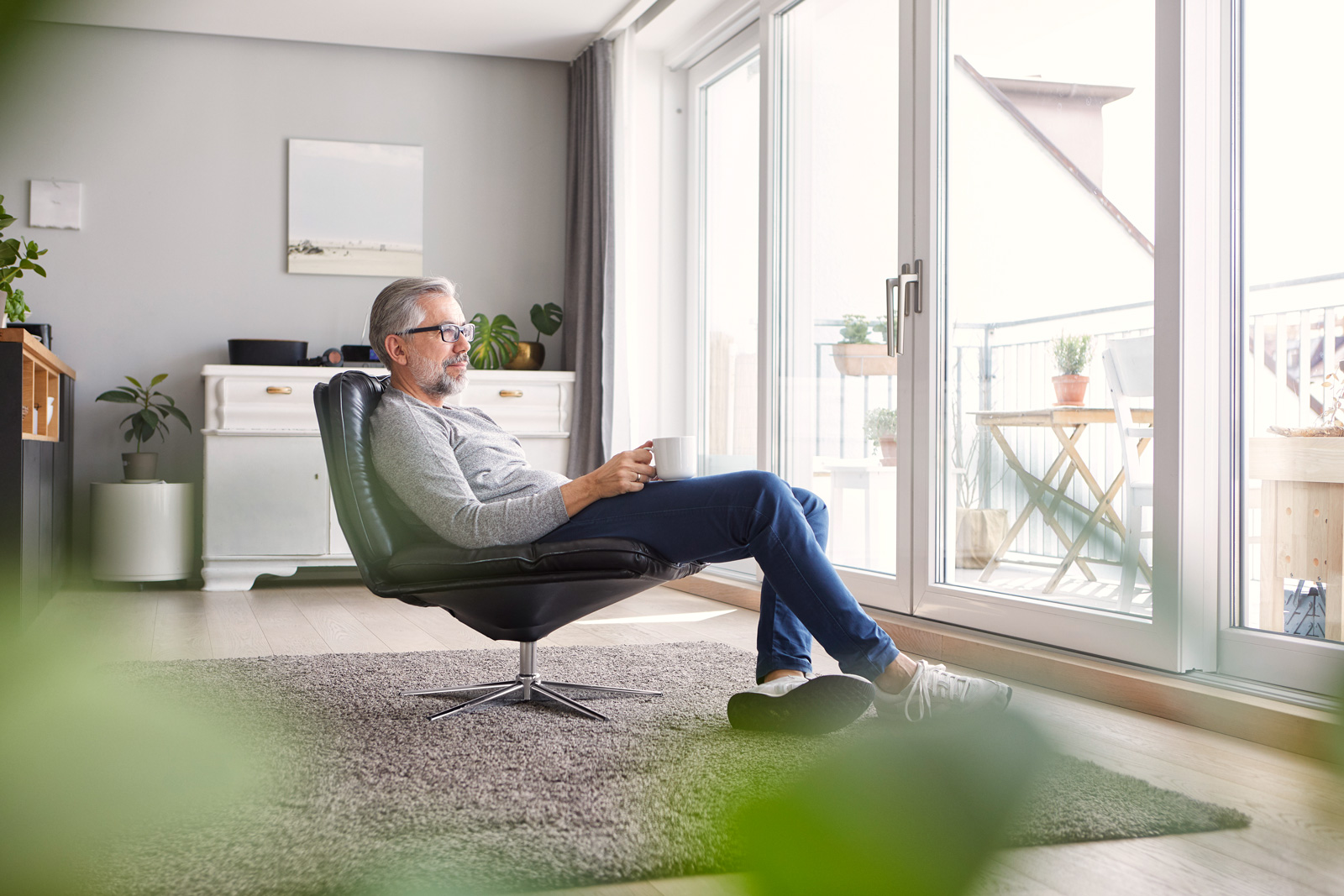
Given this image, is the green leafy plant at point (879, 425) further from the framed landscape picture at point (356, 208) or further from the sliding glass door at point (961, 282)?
→ the framed landscape picture at point (356, 208)

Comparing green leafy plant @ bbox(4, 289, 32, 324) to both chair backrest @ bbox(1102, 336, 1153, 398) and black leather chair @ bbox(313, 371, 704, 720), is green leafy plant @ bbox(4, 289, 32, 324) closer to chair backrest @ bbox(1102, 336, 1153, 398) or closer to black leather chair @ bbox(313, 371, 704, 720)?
black leather chair @ bbox(313, 371, 704, 720)

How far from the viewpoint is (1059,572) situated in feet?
8.12

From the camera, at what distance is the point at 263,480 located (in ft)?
15.0

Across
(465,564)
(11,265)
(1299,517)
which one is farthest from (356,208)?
(1299,517)

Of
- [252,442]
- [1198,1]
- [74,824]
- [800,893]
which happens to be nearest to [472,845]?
[74,824]

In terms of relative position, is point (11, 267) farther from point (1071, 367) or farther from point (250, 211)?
point (1071, 367)

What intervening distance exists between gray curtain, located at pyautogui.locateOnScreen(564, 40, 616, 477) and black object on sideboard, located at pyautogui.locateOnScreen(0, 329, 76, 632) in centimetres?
201

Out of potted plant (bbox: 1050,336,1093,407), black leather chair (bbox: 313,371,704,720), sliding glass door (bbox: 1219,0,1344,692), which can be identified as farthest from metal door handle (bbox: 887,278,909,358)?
black leather chair (bbox: 313,371,704,720)

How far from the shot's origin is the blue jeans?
77.4 inches

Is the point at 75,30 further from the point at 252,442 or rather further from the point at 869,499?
the point at 252,442

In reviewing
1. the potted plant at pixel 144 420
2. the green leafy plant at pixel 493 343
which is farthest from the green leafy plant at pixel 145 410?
the green leafy plant at pixel 493 343

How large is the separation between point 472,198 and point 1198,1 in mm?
3668

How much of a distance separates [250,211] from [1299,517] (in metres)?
4.41

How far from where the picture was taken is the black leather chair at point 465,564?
2.06m
